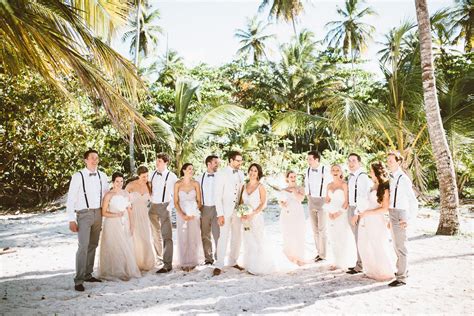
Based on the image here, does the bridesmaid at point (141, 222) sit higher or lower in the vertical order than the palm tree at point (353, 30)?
lower

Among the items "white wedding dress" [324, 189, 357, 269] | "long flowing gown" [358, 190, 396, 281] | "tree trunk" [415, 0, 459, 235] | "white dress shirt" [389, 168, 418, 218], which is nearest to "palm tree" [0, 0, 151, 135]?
"white dress shirt" [389, 168, 418, 218]

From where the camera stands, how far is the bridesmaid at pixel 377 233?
16.3 feet

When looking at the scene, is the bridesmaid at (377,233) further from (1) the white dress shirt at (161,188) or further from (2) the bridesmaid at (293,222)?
(1) the white dress shirt at (161,188)

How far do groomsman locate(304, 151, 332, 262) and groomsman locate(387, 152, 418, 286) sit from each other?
61.9 inches

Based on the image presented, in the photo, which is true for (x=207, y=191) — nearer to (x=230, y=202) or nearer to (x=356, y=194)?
(x=230, y=202)

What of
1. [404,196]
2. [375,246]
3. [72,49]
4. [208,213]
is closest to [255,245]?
[208,213]

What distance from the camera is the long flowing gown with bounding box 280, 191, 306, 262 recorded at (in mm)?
6105

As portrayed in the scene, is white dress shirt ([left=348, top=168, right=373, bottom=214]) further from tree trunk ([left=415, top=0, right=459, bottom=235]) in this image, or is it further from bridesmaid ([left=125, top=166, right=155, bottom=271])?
bridesmaid ([left=125, top=166, right=155, bottom=271])

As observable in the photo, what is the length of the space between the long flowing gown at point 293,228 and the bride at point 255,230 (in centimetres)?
61

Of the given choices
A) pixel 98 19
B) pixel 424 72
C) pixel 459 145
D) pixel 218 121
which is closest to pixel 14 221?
pixel 218 121

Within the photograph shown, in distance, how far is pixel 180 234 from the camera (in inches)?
241

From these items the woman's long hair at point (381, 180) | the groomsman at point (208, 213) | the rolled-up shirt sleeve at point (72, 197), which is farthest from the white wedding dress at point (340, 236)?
the rolled-up shirt sleeve at point (72, 197)

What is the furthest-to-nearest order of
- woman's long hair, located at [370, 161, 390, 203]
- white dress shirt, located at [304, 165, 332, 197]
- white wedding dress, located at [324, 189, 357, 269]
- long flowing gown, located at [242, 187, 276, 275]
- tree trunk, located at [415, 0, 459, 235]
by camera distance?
tree trunk, located at [415, 0, 459, 235]
white dress shirt, located at [304, 165, 332, 197]
white wedding dress, located at [324, 189, 357, 269]
long flowing gown, located at [242, 187, 276, 275]
woman's long hair, located at [370, 161, 390, 203]

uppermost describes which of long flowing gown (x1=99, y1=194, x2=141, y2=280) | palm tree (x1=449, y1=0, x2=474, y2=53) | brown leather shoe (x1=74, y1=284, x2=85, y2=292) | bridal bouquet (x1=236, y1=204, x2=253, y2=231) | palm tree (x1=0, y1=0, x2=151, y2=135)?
palm tree (x1=449, y1=0, x2=474, y2=53)
